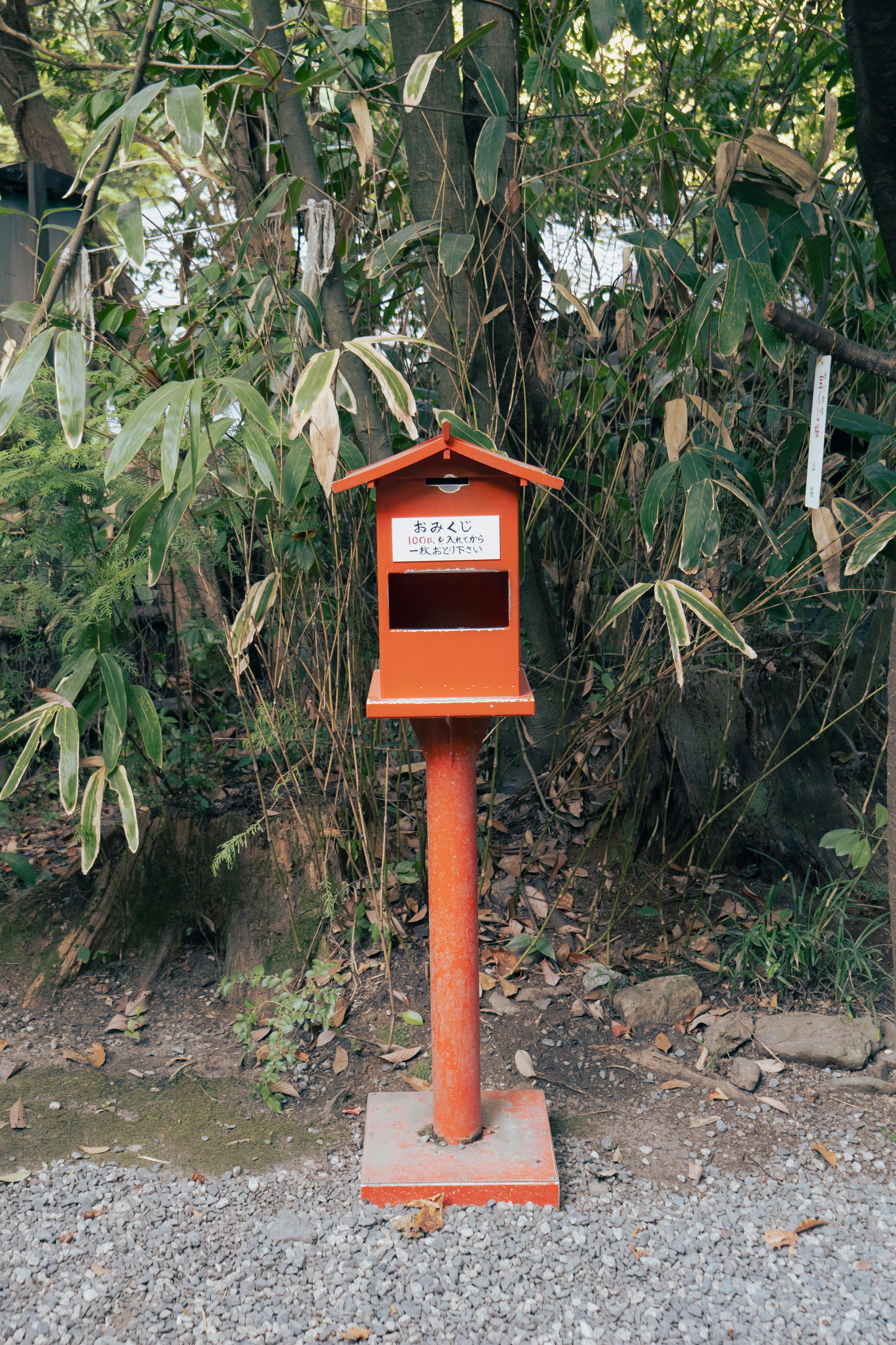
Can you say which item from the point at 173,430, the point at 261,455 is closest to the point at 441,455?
the point at 261,455

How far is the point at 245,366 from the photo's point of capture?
2355 mm

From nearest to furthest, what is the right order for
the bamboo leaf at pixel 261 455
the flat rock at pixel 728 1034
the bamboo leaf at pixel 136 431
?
1. the bamboo leaf at pixel 136 431
2. the bamboo leaf at pixel 261 455
3. the flat rock at pixel 728 1034

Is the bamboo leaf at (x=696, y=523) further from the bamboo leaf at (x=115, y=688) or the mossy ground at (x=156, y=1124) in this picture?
the mossy ground at (x=156, y=1124)

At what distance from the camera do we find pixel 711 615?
6.50ft

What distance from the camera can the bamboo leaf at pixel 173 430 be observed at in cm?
179

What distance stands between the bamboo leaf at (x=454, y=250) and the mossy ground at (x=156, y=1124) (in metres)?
2.03

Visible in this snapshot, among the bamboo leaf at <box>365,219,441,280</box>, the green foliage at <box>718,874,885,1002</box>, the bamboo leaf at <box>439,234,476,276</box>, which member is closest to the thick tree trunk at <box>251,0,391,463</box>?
the bamboo leaf at <box>365,219,441,280</box>

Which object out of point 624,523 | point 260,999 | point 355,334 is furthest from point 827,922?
point 355,334

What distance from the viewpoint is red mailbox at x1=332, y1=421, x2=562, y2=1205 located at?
5.90ft

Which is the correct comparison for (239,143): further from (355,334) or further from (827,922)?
(827,922)

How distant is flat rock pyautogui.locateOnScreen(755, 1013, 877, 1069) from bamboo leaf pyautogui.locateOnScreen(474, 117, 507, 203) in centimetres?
219

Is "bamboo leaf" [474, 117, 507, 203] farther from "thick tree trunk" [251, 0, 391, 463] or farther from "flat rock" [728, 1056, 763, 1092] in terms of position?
"flat rock" [728, 1056, 763, 1092]

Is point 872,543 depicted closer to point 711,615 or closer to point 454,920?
point 711,615

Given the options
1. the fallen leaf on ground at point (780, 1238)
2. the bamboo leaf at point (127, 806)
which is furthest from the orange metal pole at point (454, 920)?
the bamboo leaf at point (127, 806)
